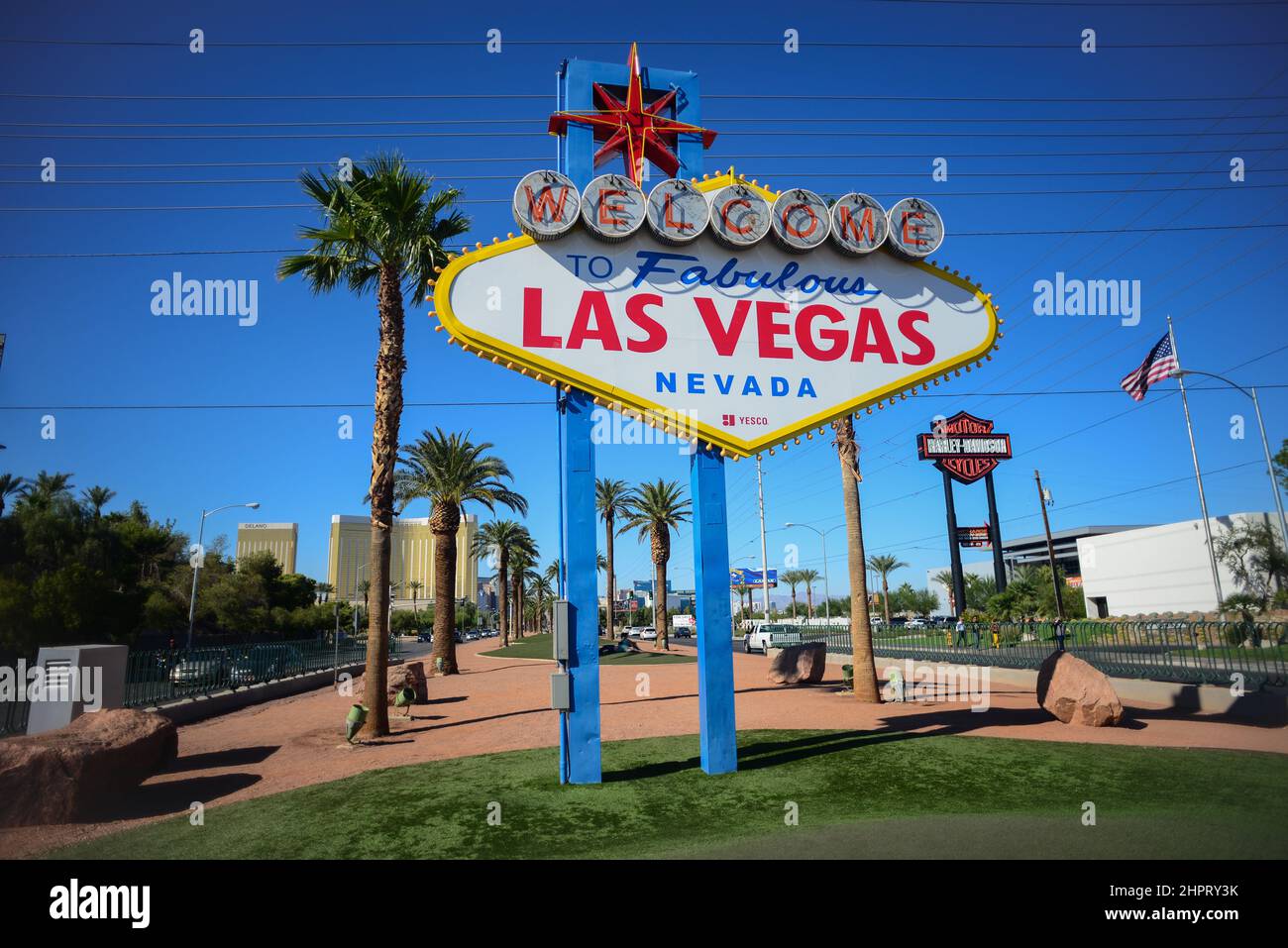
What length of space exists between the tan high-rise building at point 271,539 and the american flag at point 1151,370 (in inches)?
7128

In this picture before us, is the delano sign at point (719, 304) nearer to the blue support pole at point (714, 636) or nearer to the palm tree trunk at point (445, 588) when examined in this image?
the blue support pole at point (714, 636)

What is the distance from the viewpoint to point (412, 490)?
31.5 m

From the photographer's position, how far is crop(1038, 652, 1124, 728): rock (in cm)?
1305

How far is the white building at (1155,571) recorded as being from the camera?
51406 millimetres

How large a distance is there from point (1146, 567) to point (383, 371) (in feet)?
211

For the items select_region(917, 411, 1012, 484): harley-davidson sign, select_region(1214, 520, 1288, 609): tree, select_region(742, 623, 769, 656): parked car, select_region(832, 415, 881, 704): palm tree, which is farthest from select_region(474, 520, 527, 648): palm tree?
select_region(1214, 520, 1288, 609): tree

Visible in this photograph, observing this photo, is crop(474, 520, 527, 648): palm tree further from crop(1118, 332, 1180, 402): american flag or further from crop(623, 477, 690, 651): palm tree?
crop(1118, 332, 1180, 402): american flag

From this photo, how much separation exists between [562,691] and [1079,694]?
401 inches

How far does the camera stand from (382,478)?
15047mm

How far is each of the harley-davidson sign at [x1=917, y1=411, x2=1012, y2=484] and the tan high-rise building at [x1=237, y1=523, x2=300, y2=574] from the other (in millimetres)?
168540

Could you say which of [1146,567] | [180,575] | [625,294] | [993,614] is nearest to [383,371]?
[625,294]
